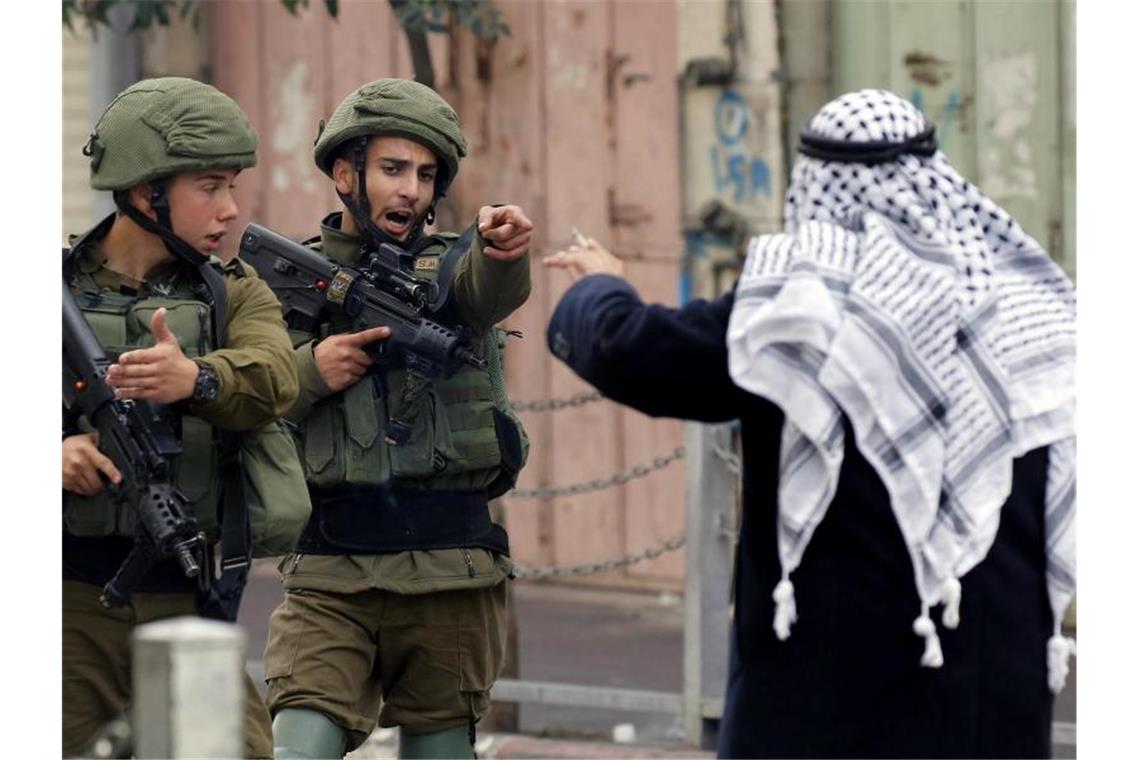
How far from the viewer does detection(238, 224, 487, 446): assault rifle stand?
18.6 feet

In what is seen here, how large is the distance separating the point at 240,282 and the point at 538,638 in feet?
16.7

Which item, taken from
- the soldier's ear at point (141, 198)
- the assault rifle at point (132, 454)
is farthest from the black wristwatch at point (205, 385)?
the soldier's ear at point (141, 198)

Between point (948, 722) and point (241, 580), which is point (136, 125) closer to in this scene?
point (241, 580)

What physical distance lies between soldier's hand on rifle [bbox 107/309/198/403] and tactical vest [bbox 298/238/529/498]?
87 cm

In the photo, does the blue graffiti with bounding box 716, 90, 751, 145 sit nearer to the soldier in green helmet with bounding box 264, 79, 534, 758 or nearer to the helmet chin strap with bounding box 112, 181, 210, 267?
the soldier in green helmet with bounding box 264, 79, 534, 758

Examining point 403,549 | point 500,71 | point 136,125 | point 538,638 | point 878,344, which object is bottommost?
point 538,638

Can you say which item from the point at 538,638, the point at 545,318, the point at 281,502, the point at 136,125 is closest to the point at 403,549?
the point at 281,502

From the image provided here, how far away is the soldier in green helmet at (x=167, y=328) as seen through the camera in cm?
498

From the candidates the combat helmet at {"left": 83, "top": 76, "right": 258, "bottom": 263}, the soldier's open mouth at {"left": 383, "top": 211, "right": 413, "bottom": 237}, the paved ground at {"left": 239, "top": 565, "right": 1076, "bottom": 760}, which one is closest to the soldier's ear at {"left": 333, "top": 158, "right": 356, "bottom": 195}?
the soldier's open mouth at {"left": 383, "top": 211, "right": 413, "bottom": 237}

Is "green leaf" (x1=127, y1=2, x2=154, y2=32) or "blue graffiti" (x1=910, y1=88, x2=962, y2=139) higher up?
"green leaf" (x1=127, y1=2, x2=154, y2=32)

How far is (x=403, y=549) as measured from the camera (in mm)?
5734

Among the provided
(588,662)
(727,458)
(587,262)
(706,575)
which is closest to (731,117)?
(588,662)

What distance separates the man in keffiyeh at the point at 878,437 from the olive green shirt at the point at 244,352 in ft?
2.18

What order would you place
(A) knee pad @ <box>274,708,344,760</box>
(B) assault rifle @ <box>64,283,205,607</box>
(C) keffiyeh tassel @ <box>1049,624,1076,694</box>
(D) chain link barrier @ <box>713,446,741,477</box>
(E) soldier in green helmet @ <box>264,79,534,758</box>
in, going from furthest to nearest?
(D) chain link barrier @ <box>713,446,741,477</box> < (E) soldier in green helmet @ <box>264,79,534,758</box> < (A) knee pad @ <box>274,708,344,760</box> < (B) assault rifle @ <box>64,283,205,607</box> < (C) keffiyeh tassel @ <box>1049,624,1076,694</box>
